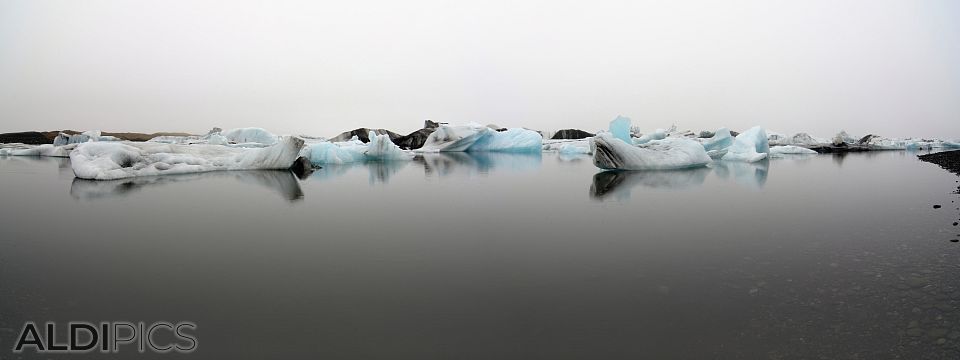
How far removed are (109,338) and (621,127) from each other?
16.2 metres

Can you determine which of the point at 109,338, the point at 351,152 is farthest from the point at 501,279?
the point at 351,152

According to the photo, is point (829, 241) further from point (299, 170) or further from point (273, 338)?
point (299, 170)

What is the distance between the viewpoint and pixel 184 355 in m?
1.46

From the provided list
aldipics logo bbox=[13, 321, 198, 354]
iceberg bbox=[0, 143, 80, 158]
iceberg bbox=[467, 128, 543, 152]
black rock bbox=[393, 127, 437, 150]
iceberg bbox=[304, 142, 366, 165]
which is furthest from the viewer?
black rock bbox=[393, 127, 437, 150]

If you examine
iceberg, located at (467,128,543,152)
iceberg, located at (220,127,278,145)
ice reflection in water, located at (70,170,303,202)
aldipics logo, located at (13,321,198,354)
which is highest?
iceberg, located at (220,127,278,145)

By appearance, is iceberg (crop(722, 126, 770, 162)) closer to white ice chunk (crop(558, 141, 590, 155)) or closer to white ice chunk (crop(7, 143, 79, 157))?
white ice chunk (crop(558, 141, 590, 155))

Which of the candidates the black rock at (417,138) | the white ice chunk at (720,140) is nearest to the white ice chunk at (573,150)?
the white ice chunk at (720,140)

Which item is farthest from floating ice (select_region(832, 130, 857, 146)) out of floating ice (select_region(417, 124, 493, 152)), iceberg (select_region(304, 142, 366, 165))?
iceberg (select_region(304, 142, 366, 165))

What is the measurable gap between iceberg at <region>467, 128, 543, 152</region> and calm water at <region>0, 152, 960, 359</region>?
17.6 metres

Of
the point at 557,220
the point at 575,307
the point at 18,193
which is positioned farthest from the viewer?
the point at 18,193

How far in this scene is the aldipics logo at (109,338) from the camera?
1502 millimetres

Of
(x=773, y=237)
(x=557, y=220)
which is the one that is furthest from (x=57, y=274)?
(x=773, y=237)

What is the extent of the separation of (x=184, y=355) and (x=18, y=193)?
20.3ft

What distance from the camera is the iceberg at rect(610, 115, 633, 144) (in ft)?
53.5
